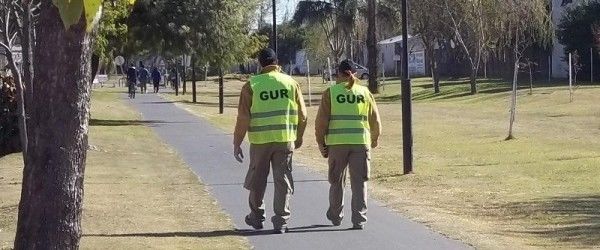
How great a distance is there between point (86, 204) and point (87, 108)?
738cm

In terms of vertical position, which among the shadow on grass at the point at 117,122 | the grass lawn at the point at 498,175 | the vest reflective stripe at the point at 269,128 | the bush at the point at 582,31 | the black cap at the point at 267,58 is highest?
the bush at the point at 582,31

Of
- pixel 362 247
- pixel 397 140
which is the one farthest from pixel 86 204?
pixel 397 140

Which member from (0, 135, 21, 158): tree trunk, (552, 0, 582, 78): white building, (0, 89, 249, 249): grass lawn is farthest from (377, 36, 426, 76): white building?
(0, 89, 249, 249): grass lawn

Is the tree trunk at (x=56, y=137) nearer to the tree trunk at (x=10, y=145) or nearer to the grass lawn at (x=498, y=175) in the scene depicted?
the grass lawn at (x=498, y=175)

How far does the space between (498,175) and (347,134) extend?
23.3ft

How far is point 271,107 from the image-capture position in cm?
1076

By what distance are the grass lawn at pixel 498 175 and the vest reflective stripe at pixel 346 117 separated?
1.33 meters

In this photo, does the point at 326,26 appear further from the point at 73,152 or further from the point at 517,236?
the point at 73,152

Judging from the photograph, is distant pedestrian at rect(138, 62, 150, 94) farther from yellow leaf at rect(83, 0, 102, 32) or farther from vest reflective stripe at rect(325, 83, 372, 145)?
yellow leaf at rect(83, 0, 102, 32)

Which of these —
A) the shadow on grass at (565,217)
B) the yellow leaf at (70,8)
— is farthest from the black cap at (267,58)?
the yellow leaf at (70,8)

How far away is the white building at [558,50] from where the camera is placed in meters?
63.4

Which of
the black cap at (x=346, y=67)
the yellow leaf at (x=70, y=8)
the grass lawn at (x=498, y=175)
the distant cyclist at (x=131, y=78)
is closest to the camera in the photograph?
the yellow leaf at (x=70, y=8)

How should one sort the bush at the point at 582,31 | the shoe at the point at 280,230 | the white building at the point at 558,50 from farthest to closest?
the white building at the point at 558,50, the bush at the point at 582,31, the shoe at the point at 280,230

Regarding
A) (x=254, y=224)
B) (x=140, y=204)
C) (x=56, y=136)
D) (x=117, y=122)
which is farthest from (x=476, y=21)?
(x=56, y=136)
